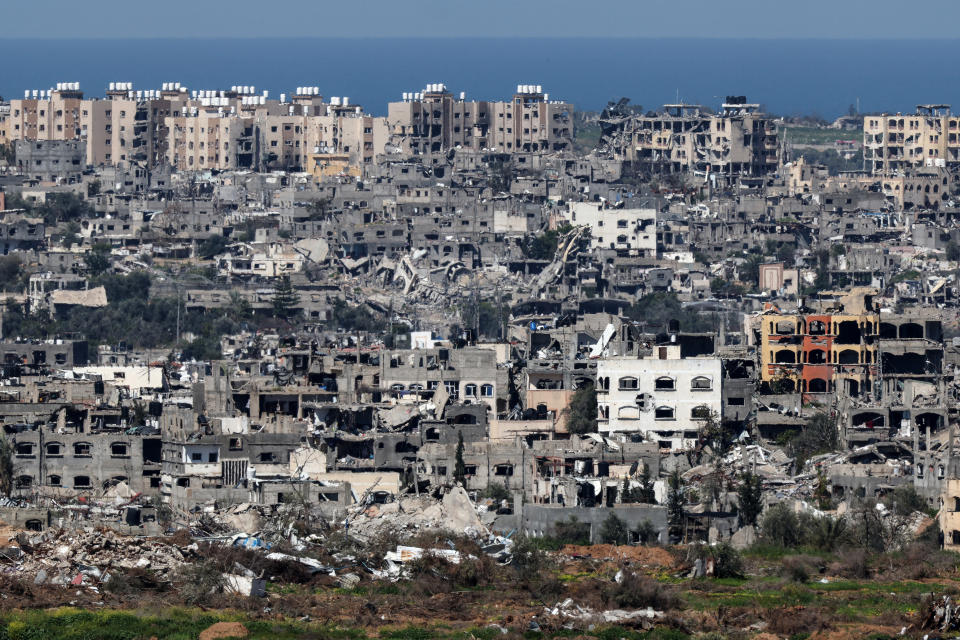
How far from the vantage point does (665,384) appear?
194 feet

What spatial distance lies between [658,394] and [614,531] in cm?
1117

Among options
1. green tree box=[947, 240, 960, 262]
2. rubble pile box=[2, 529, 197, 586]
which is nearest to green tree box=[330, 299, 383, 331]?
green tree box=[947, 240, 960, 262]

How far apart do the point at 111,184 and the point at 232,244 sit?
50.0ft

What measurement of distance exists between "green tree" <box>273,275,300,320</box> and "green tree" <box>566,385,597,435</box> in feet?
94.5

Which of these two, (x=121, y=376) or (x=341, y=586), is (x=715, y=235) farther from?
(x=341, y=586)

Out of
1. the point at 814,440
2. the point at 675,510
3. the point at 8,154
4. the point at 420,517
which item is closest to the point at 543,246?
the point at 8,154

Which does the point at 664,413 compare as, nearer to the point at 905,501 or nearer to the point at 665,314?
the point at 905,501

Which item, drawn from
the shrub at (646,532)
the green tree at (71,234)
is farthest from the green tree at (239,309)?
the shrub at (646,532)

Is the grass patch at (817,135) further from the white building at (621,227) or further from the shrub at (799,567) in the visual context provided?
the shrub at (799,567)

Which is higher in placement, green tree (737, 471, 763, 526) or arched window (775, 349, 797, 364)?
arched window (775, 349, 797, 364)

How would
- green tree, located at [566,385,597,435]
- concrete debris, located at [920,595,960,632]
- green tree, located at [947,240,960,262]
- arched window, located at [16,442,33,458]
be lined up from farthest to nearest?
green tree, located at [947,240,960,262] < green tree, located at [566,385,597,435] < arched window, located at [16,442,33,458] < concrete debris, located at [920,595,960,632]

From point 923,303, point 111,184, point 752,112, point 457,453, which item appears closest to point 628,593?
point 457,453

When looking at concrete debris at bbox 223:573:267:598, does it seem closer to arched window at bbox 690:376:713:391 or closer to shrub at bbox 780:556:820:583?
shrub at bbox 780:556:820:583

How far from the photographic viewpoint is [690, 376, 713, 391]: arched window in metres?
59.1
